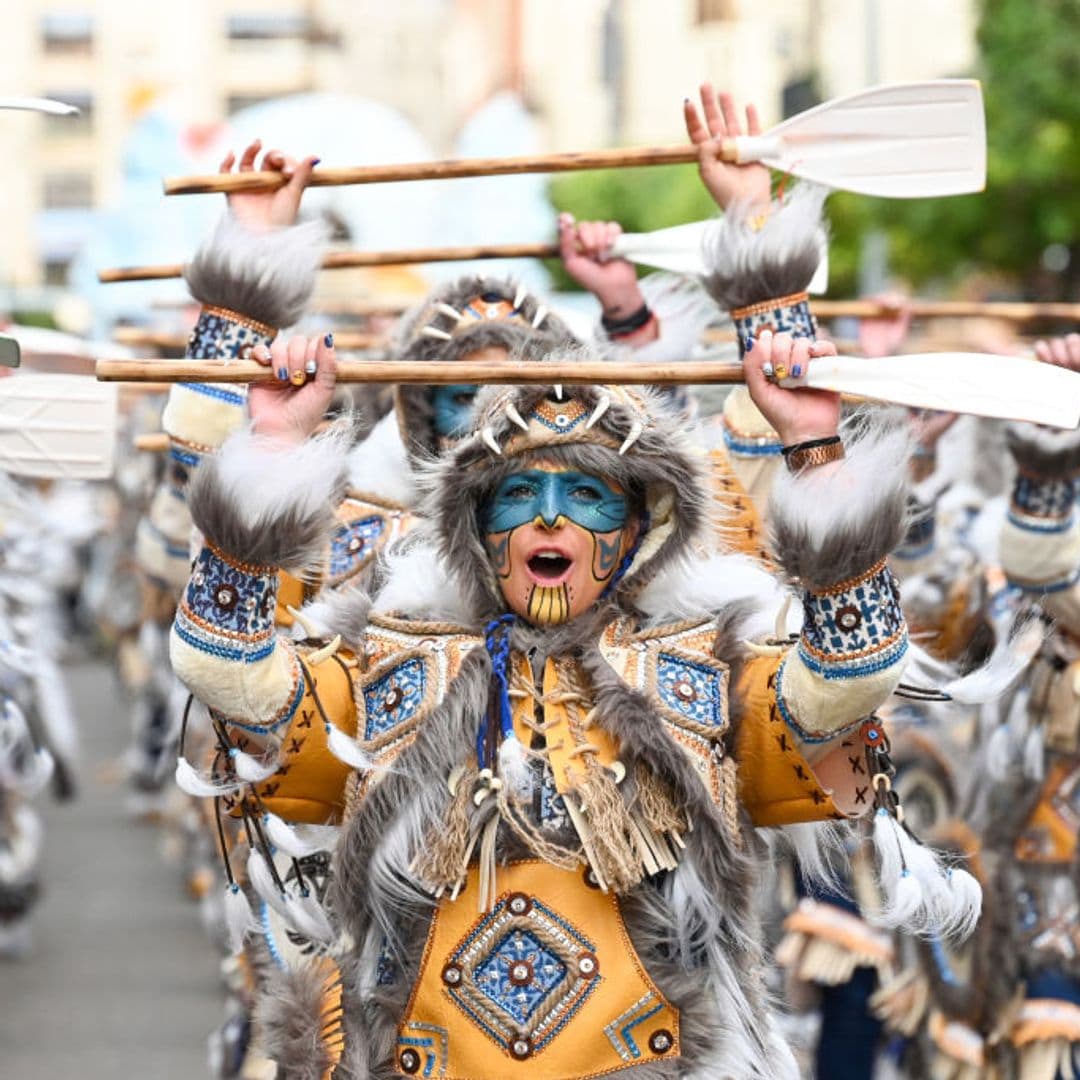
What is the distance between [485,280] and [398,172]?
25.9 inches

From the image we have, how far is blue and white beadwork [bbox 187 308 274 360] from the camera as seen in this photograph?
4.50 metres

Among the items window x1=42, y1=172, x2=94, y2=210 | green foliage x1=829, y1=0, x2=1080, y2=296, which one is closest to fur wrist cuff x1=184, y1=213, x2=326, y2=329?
green foliage x1=829, y1=0, x2=1080, y2=296

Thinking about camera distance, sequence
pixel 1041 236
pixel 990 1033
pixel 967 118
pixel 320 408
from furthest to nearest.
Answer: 1. pixel 1041 236
2. pixel 990 1033
3. pixel 967 118
4. pixel 320 408

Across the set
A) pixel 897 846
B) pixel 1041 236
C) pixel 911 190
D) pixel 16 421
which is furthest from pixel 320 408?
pixel 1041 236

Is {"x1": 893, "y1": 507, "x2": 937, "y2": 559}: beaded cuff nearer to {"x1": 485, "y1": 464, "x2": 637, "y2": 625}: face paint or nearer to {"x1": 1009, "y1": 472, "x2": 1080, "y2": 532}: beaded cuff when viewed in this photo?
{"x1": 1009, "y1": 472, "x2": 1080, "y2": 532}: beaded cuff

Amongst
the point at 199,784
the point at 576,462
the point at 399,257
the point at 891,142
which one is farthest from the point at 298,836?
the point at 891,142

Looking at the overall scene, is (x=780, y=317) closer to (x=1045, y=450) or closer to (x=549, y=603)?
(x=549, y=603)

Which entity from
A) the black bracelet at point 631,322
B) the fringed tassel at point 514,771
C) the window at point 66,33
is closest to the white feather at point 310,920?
the fringed tassel at point 514,771

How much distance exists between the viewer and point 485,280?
5.29 m

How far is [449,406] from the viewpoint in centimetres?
500

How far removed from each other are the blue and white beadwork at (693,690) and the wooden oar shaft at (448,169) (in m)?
1.17

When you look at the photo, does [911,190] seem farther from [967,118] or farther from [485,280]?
[485,280]

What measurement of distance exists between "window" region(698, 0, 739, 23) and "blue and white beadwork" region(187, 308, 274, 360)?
32.9 meters

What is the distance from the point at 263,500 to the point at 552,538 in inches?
18.8
